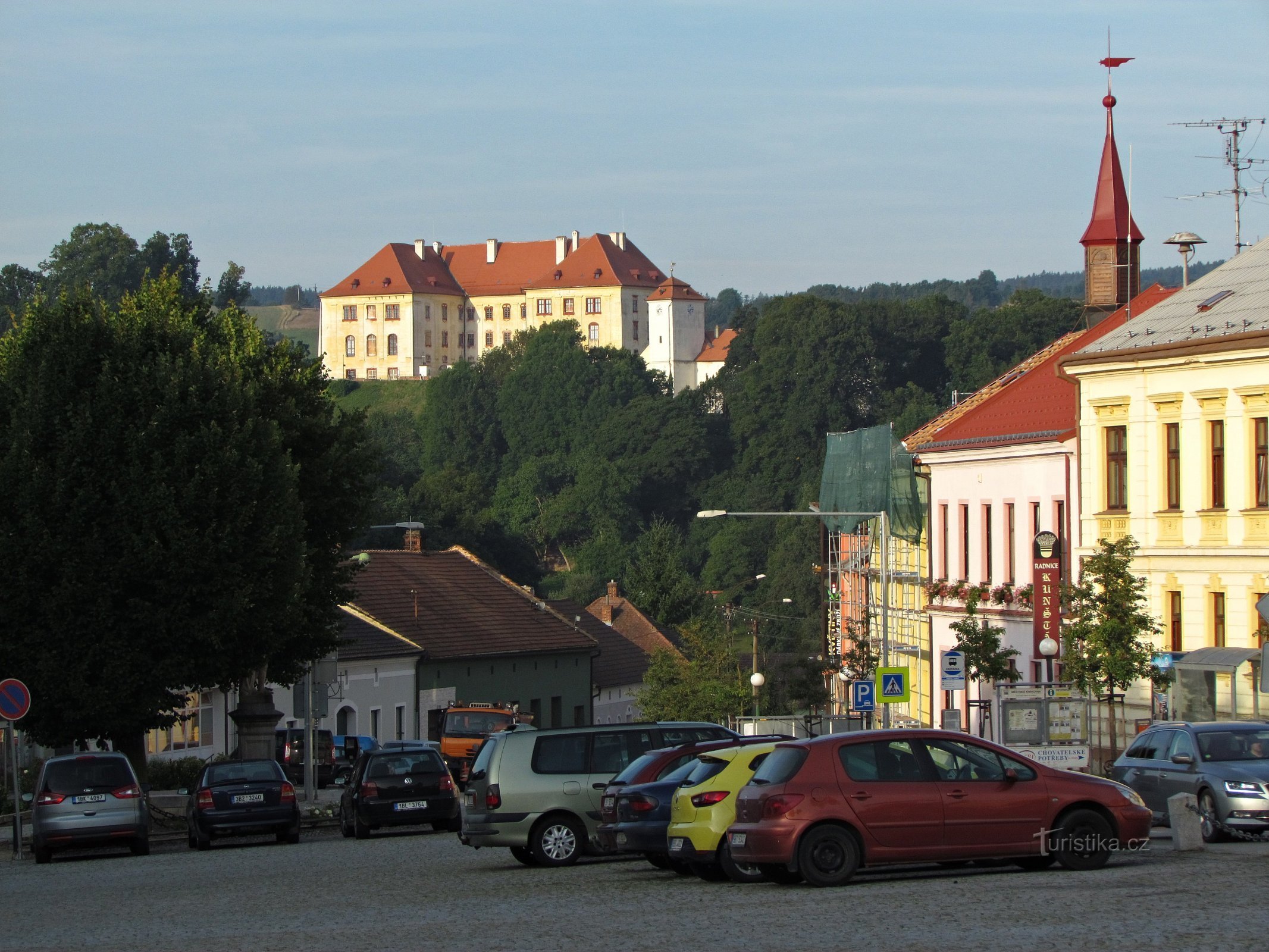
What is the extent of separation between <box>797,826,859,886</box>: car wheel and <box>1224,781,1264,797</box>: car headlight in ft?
18.7

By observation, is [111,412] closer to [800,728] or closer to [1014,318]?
[800,728]

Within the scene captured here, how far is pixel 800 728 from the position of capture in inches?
1832

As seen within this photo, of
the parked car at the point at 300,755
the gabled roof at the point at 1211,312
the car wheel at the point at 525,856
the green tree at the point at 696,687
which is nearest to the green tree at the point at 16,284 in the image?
the green tree at the point at 696,687

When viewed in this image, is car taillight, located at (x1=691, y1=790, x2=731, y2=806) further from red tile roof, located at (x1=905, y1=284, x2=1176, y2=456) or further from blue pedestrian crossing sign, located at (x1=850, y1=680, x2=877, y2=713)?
red tile roof, located at (x1=905, y1=284, x2=1176, y2=456)

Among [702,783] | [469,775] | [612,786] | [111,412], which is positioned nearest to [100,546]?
[111,412]

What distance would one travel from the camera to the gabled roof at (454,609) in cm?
5991

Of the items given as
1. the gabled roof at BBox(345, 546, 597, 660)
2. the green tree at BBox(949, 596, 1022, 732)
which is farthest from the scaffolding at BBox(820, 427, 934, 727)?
the gabled roof at BBox(345, 546, 597, 660)

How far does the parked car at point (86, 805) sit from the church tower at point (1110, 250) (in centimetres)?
3291

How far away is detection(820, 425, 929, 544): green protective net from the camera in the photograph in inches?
2004

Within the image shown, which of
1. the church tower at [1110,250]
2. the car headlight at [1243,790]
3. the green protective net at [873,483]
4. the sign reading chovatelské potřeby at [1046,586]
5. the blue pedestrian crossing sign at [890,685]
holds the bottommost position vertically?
the car headlight at [1243,790]

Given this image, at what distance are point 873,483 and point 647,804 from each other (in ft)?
119

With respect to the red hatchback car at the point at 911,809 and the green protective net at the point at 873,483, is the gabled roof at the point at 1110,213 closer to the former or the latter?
the green protective net at the point at 873,483

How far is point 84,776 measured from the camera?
27.3 metres

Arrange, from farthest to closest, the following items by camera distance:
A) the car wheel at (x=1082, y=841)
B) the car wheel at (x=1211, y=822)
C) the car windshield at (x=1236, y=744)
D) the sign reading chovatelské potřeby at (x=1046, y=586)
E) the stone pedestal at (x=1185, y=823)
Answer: the sign reading chovatelské potřeby at (x=1046, y=586) → the car windshield at (x=1236, y=744) → the car wheel at (x=1211, y=822) → the stone pedestal at (x=1185, y=823) → the car wheel at (x=1082, y=841)
